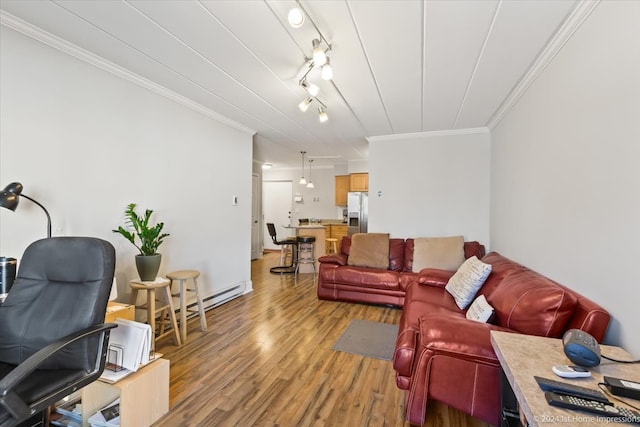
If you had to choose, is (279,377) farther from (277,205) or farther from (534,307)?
(277,205)

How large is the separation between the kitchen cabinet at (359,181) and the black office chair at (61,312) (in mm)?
5787

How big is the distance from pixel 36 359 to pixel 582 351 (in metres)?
2.07

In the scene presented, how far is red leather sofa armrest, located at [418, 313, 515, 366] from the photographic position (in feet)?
4.78

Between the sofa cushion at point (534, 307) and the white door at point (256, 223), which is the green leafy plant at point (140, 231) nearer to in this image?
the sofa cushion at point (534, 307)

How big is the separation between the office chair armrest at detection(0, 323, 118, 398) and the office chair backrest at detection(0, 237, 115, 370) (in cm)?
10

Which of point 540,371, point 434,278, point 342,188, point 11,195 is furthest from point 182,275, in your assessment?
point 342,188

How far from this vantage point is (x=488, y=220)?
408cm

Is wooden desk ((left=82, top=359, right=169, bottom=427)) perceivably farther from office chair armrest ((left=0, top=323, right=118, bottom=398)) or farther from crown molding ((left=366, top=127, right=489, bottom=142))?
crown molding ((left=366, top=127, right=489, bottom=142))

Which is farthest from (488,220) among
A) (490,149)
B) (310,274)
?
(310,274)

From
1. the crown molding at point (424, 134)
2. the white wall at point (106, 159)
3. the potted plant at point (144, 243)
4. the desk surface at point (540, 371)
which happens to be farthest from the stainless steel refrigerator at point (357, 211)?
the desk surface at point (540, 371)

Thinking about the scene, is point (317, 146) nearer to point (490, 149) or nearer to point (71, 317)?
point (490, 149)

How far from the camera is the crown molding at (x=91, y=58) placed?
185cm

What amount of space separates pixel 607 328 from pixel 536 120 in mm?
1691

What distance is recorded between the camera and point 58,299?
56.7 inches
